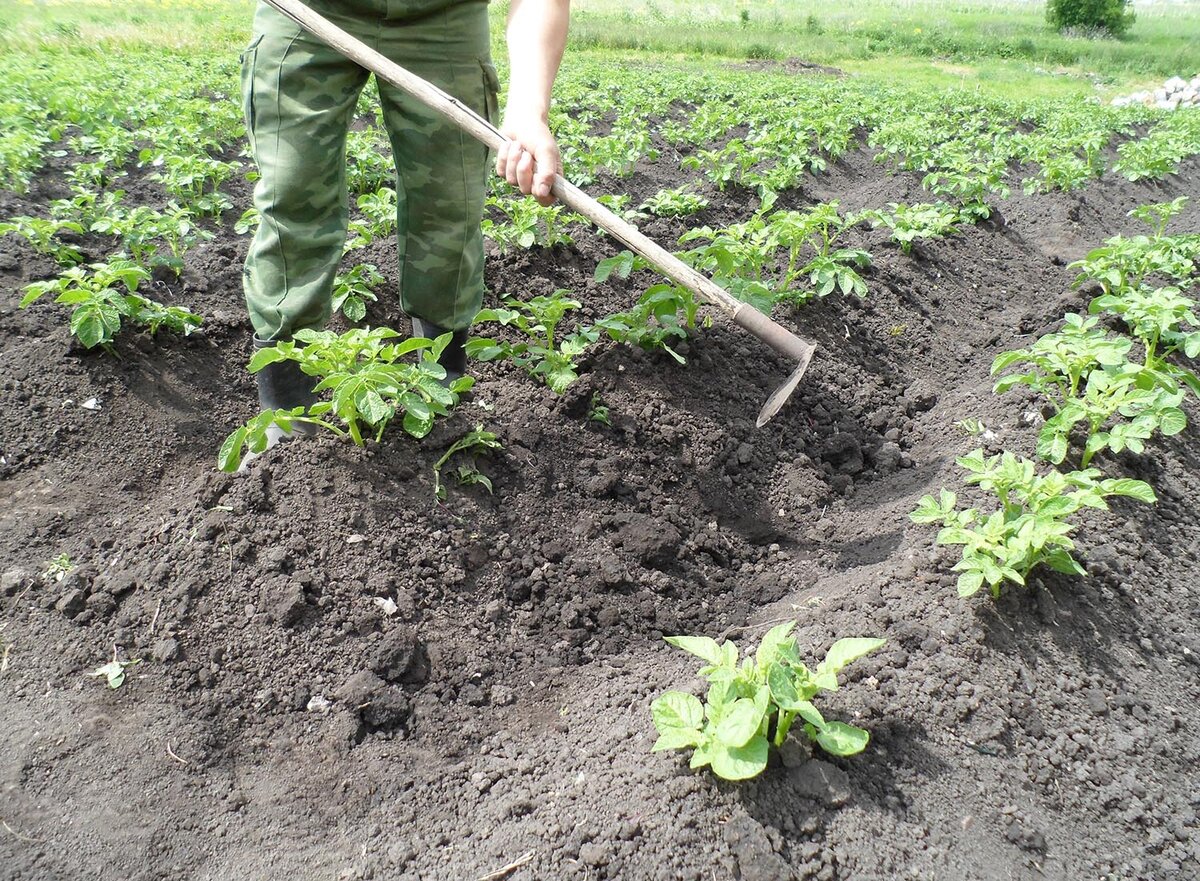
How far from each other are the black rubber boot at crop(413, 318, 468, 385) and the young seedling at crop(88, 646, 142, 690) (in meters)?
1.39

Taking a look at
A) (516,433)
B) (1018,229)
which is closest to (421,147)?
(516,433)

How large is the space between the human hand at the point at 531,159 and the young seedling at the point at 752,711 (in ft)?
4.29

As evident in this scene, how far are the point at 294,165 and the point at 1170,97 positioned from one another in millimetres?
21558

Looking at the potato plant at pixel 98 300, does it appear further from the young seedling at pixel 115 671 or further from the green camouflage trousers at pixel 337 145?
the young seedling at pixel 115 671

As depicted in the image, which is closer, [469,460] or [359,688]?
[359,688]

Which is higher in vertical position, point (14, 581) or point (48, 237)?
point (48, 237)

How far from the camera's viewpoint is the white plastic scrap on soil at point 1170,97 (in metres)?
16.6

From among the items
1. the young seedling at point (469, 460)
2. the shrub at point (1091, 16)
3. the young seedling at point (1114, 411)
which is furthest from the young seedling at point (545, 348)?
the shrub at point (1091, 16)

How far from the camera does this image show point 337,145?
2580 millimetres

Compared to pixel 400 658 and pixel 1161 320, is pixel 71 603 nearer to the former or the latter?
pixel 400 658

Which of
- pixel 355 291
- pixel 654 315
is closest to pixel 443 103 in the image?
pixel 654 315

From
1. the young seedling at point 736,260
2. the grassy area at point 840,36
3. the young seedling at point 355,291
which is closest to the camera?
the young seedling at point 736,260

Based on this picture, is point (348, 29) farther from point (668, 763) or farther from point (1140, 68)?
point (1140, 68)

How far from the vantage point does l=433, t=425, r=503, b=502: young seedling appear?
241cm
